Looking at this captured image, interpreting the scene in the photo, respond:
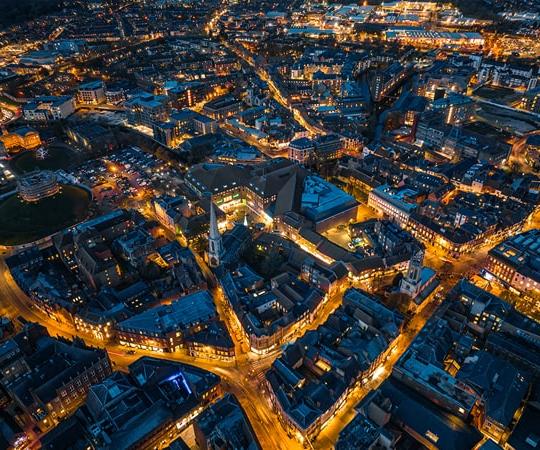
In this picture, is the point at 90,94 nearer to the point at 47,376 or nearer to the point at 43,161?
the point at 43,161

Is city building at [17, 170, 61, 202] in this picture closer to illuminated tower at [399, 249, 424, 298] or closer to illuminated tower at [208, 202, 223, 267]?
illuminated tower at [208, 202, 223, 267]

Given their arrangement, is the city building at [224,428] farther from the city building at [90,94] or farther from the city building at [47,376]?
the city building at [90,94]

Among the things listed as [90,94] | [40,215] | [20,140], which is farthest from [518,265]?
[90,94]

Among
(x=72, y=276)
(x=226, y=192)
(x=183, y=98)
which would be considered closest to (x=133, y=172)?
(x=226, y=192)

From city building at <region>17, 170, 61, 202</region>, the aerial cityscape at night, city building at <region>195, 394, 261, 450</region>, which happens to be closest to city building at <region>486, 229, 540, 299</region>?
the aerial cityscape at night

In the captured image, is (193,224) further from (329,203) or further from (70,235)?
(329,203)

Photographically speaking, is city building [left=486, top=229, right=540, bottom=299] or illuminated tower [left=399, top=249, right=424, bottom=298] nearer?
illuminated tower [left=399, top=249, right=424, bottom=298]
